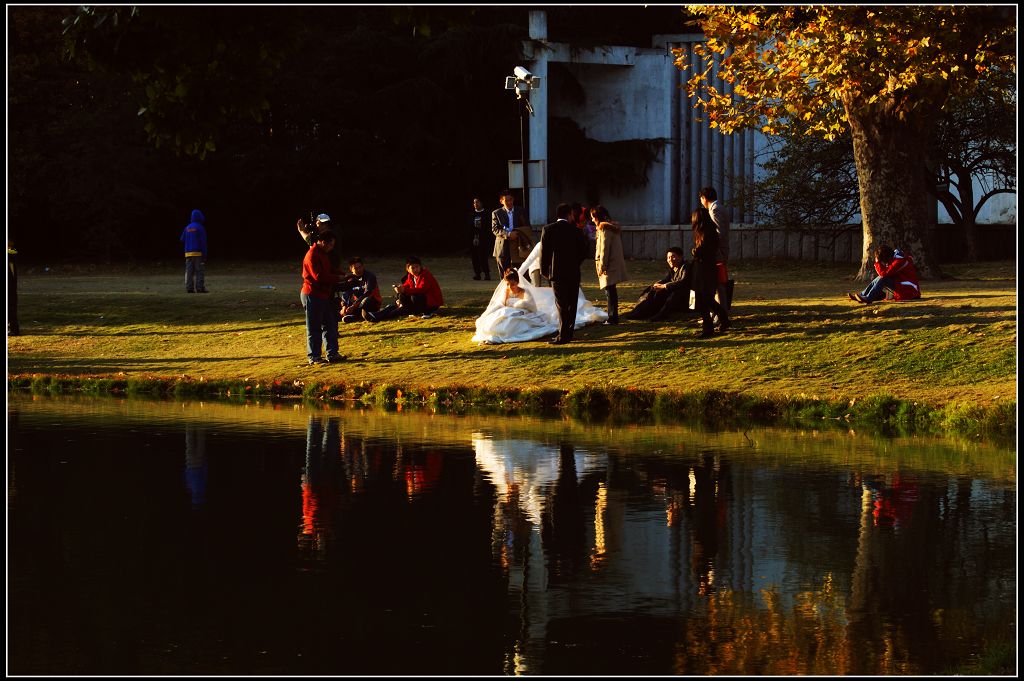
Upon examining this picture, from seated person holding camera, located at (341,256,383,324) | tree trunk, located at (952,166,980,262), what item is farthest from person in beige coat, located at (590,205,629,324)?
tree trunk, located at (952,166,980,262)

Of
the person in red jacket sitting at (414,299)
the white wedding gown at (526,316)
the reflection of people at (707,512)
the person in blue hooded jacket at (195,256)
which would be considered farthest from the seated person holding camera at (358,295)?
the reflection of people at (707,512)

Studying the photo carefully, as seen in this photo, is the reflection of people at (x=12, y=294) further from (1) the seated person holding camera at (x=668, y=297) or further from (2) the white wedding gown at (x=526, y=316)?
(1) the seated person holding camera at (x=668, y=297)

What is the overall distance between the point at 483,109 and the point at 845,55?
24232 millimetres

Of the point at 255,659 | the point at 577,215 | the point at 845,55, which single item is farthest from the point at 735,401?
the point at 255,659

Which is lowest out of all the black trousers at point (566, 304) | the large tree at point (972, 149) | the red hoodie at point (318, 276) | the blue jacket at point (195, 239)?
the black trousers at point (566, 304)

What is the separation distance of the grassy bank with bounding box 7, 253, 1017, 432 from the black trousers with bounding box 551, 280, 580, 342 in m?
0.26

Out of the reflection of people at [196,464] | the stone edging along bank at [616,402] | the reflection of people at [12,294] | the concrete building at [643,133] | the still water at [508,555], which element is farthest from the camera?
the concrete building at [643,133]

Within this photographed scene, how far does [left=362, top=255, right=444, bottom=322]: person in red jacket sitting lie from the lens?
997 inches

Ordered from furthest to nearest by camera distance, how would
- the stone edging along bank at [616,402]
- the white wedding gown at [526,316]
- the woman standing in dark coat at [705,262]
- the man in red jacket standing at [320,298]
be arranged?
the white wedding gown at [526,316]
the man in red jacket standing at [320,298]
the woman standing in dark coat at [705,262]
the stone edging along bank at [616,402]

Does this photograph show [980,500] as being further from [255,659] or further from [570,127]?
[570,127]

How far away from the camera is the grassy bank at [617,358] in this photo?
18.0m

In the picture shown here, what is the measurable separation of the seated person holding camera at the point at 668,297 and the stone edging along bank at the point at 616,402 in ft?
15.2

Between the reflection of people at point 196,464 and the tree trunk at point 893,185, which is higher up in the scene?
the tree trunk at point 893,185

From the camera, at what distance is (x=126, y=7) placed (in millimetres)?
11328
